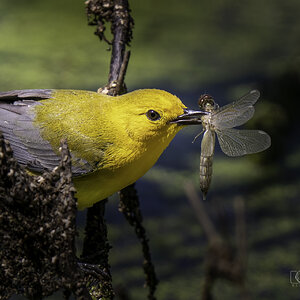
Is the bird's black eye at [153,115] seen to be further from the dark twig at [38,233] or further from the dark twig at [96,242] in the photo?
the dark twig at [38,233]

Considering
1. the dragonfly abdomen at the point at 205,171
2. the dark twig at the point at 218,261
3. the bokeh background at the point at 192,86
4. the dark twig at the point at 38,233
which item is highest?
the bokeh background at the point at 192,86

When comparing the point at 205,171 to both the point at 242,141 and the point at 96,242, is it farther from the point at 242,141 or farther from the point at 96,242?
the point at 96,242

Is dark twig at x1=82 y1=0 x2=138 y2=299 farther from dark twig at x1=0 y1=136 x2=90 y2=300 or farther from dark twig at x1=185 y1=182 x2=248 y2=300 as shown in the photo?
dark twig at x1=185 y1=182 x2=248 y2=300

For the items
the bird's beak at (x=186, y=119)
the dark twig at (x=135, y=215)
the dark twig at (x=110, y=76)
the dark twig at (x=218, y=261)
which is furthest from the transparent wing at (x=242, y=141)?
the dark twig at (x=218, y=261)

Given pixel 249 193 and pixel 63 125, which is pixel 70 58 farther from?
pixel 63 125

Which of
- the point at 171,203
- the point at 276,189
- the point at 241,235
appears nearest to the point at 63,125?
the point at 241,235

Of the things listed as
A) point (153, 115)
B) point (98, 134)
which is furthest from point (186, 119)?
point (98, 134)
